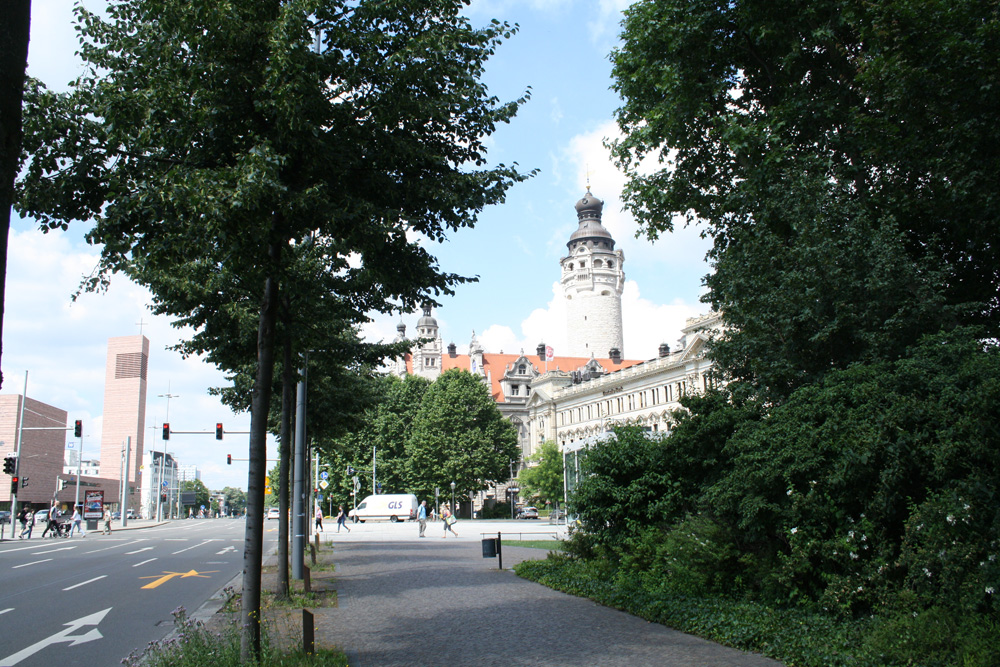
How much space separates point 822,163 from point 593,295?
112 metres

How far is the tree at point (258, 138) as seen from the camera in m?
7.66

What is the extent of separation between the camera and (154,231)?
852 centimetres

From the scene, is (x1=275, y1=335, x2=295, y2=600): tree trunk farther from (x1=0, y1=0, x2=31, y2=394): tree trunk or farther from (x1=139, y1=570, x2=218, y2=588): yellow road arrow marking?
(x1=0, y1=0, x2=31, y2=394): tree trunk

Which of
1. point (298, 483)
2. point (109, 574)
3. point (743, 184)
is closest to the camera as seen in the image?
point (298, 483)

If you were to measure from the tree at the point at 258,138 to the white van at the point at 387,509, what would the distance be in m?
61.1

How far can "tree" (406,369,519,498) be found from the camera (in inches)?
3000

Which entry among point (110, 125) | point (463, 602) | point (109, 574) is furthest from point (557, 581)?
point (109, 574)

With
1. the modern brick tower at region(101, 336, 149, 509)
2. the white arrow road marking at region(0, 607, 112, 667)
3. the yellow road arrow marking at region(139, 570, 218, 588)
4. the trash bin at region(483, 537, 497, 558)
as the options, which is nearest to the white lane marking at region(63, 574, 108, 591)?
the yellow road arrow marking at region(139, 570, 218, 588)

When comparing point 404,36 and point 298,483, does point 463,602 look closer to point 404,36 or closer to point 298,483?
point 298,483

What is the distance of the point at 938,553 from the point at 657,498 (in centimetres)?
684

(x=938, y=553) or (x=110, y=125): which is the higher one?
(x=110, y=125)

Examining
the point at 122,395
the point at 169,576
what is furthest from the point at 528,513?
the point at 122,395

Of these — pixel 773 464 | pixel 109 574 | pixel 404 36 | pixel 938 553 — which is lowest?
pixel 109 574

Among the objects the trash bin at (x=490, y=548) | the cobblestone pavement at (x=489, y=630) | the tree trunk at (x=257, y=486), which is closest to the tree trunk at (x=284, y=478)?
the cobblestone pavement at (x=489, y=630)
